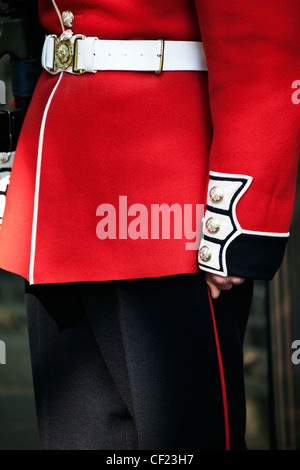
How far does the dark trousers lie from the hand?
0.01 m

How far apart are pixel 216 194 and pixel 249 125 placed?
0.10 meters

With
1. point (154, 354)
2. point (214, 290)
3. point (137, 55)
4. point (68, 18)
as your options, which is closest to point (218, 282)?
point (214, 290)

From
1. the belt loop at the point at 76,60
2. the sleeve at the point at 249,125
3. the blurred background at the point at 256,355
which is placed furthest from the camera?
the blurred background at the point at 256,355

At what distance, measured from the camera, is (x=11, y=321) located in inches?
139

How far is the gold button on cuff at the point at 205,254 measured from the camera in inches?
40.7

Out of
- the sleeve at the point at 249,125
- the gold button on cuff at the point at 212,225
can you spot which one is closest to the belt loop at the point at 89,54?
the sleeve at the point at 249,125

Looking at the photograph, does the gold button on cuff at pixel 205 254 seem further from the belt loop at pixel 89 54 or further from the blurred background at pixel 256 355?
the blurred background at pixel 256 355

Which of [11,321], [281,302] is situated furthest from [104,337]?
[11,321]

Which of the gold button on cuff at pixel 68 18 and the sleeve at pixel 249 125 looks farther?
the gold button on cuff at pixel 68 18

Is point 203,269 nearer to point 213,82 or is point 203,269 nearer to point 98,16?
point 213,82

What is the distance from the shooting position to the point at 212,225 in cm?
103

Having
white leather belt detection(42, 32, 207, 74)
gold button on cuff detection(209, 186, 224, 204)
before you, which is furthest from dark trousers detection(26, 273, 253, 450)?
white leather belt detection(42, 32, 207, 74)

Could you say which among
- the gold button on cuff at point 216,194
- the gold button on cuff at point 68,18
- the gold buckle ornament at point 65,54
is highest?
the gold button on cuff at point 68,18

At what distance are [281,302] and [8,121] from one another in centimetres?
83
